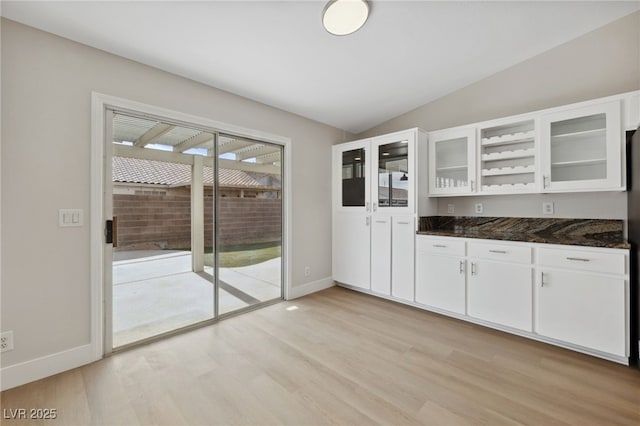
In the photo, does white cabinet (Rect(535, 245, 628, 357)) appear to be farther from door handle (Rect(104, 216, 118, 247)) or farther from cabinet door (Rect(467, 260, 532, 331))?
door handle (Rect(104, 216, 118, 247))

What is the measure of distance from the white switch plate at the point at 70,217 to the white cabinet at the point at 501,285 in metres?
3.39

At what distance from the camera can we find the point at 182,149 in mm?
2656

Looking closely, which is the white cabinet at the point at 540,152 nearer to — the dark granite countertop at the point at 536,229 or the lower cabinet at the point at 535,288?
the dark granite countertop at the point at 536,229

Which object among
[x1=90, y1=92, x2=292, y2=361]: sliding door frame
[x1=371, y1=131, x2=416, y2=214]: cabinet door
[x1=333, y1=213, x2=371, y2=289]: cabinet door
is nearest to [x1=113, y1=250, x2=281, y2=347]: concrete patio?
[x1=90, y1=92, x2=292, y2=361]: sliding door frame

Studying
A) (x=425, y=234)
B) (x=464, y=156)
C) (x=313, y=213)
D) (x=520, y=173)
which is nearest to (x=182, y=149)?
(x=313, y=213)

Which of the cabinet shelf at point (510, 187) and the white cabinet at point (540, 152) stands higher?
the white cabinet at point (540, 152)

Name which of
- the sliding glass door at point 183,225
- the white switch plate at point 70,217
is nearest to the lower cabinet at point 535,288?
the sliding glass door at point 183,225

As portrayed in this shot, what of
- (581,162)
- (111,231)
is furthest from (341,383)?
(581,162)

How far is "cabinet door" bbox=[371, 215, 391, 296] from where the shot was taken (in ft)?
11.1

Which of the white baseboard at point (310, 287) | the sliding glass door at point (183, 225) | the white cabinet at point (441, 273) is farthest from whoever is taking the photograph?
the white baseboard at point (310, 287)

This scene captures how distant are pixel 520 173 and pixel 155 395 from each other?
3.57m

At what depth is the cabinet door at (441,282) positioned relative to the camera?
2.82 meters

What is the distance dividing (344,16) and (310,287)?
3.04 m

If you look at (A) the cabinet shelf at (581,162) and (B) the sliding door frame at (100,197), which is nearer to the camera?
(B) the sliding door frame at (100,197)
